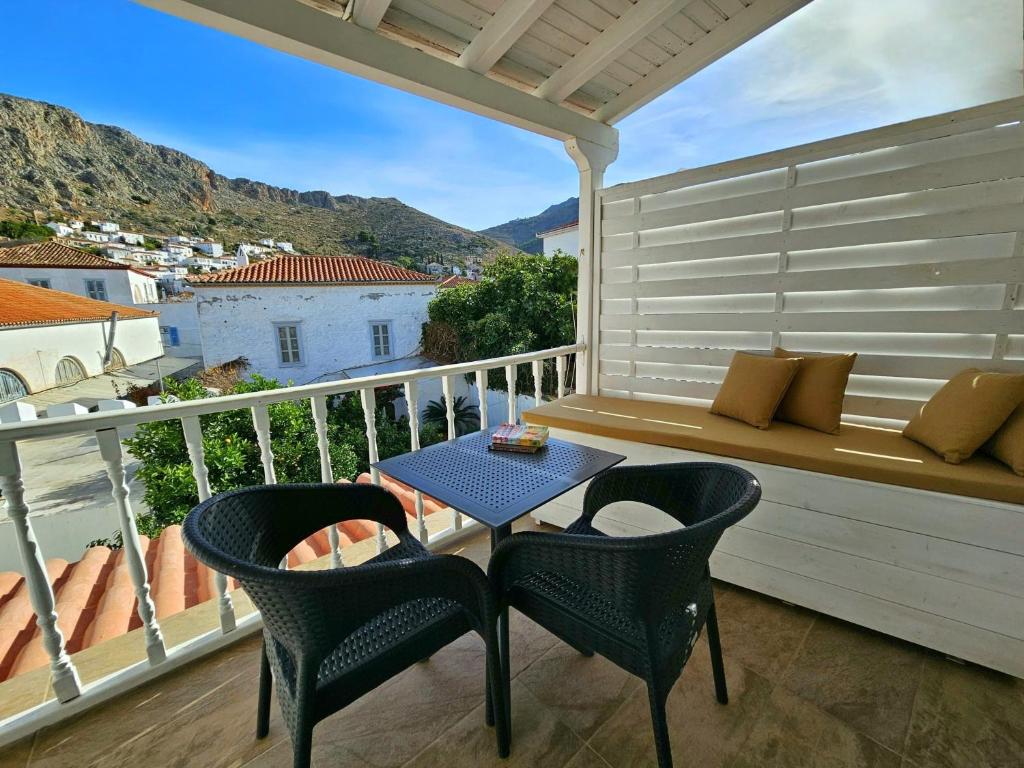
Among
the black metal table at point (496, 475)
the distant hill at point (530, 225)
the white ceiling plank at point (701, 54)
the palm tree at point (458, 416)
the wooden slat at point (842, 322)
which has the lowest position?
the palm tree at point (458, 416)

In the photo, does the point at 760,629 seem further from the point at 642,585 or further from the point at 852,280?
the point at 852,280

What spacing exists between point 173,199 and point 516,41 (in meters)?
14.2

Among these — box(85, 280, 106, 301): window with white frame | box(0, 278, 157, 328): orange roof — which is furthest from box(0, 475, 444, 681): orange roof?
box(85, 280, 106, 301): window with white frame

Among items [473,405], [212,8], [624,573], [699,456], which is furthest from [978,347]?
[473,405]

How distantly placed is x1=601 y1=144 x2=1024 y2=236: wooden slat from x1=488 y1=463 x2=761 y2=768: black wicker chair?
5.97 feet

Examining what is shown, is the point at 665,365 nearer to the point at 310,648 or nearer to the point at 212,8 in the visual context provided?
the point at 310,648

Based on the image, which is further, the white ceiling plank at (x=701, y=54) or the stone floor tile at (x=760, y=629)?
the white ceiling plank at (x=701, y=54)

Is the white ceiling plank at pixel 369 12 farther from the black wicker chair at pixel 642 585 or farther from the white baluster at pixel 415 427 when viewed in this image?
the black wicker chair at pixel 642 585

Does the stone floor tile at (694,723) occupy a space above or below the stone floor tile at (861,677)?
above

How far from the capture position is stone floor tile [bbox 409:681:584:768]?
1.25 metres

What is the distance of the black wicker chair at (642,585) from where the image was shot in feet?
3.21

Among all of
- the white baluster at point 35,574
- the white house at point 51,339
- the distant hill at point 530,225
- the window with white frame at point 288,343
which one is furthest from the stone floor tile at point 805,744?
the distant hill at point 530,225

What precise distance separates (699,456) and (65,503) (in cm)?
1008

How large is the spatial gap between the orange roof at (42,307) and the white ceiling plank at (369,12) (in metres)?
4.32
